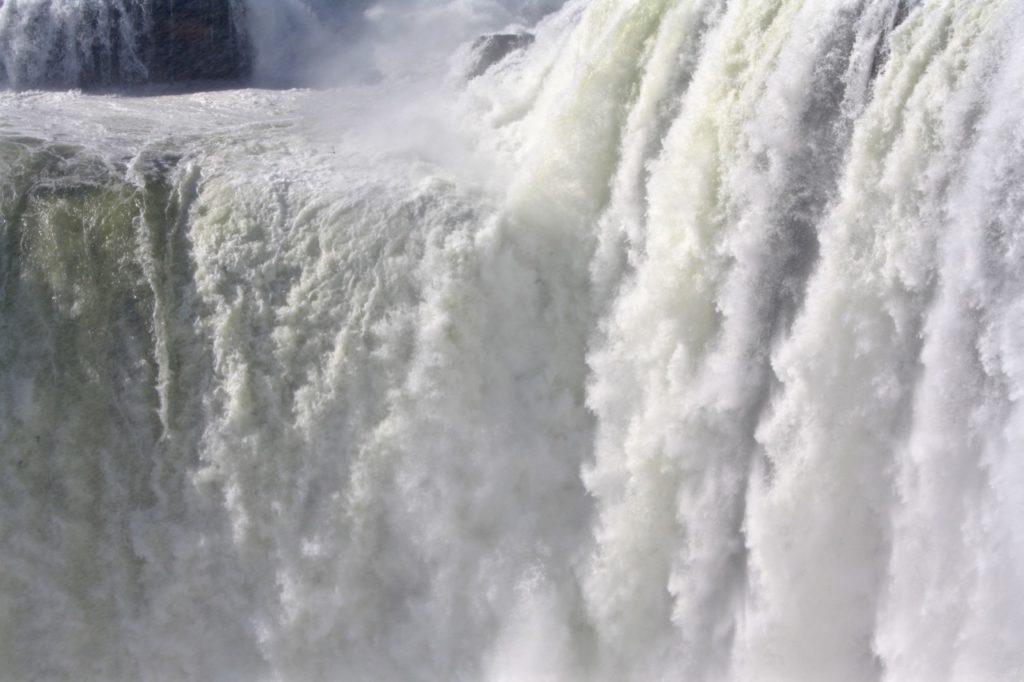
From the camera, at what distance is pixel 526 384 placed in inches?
267

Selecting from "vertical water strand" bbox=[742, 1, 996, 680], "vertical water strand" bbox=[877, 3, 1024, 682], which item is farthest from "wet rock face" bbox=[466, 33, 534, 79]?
"vertical water strand" bbox=[877, 3, 1024, 682]

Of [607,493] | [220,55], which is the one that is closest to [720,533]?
[607,493]

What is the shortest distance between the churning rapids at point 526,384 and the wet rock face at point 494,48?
253cm

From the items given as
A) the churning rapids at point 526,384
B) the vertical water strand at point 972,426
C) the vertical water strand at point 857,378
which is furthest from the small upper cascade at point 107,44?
the vertical water strand at point 972,426

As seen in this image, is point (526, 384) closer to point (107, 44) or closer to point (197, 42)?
point (197, 42)

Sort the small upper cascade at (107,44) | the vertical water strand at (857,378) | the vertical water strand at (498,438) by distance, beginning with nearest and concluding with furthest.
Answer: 1. the vertical water strand at (857,378)
2. the vertical water strand at (498,438)
3. the small upper cascade at (107,44)

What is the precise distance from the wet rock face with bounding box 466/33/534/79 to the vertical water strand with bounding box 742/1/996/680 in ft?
16.1

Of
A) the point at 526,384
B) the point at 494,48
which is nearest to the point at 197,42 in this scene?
the point at 494,48

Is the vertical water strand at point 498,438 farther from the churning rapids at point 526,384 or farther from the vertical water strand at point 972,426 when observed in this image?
the vertical water strand at point 972,426

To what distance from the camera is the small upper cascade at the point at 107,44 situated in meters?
11.2

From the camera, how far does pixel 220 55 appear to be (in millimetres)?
11648

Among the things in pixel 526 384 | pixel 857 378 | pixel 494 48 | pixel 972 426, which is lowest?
pixel 526 384

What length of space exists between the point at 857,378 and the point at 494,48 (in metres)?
5.67

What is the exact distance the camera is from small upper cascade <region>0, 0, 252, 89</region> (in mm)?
11188
